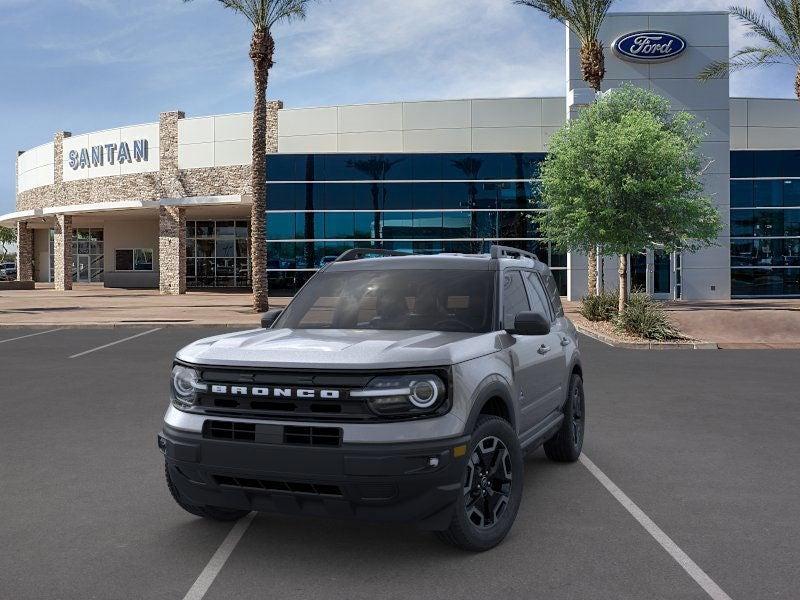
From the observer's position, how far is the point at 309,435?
4039mm

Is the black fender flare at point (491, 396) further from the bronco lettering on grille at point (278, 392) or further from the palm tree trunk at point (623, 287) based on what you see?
the palm tree trunk at point (623, 287)

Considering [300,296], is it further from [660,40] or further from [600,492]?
[660,40]

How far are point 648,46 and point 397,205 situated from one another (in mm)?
13271

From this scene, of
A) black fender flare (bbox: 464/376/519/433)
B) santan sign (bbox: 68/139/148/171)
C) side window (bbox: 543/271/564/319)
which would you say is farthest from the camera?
santan sign (bbox: 68/139/148/171)

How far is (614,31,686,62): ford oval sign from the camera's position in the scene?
33.7 m

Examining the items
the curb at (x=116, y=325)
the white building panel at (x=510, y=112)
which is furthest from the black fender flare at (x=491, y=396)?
the white building panel at (x=510, y=112)

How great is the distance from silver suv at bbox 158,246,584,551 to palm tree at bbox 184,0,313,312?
21215mm

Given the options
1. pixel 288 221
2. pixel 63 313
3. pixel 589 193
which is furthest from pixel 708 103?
pixel 63 313

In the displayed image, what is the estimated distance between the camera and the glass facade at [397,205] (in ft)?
119

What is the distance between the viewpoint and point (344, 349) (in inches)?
166

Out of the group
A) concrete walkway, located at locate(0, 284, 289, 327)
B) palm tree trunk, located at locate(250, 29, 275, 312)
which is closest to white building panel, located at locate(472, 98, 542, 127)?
palm tree trunk, located at locate(250, 29, 275, 312)

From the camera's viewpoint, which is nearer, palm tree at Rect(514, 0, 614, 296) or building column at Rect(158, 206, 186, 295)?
palm tree at Rect(514, 0, 614, 296)

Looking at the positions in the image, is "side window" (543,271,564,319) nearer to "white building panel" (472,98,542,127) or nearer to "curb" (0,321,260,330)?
"curb" (0,321,260,330)

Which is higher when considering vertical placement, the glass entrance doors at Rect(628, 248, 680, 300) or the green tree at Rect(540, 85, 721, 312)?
the green tree at Rect(540, 85, 721, 312)
